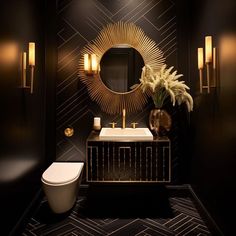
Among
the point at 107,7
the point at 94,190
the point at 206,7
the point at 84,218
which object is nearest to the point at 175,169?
the point at 94,190

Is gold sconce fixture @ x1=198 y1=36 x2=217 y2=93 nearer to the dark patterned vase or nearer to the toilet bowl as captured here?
the dark patterned vase

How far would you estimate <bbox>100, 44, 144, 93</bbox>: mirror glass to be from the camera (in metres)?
2.95

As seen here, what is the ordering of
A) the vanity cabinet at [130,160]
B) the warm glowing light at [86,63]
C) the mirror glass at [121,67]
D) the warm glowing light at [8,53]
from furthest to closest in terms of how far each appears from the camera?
the mirror glass at [121,67], the warm glowing light at [86,63], the vanity cabinet at [130,160], the warm glowing light at [8,53]

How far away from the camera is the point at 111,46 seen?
9.70 feet

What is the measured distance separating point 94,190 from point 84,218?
500 mm

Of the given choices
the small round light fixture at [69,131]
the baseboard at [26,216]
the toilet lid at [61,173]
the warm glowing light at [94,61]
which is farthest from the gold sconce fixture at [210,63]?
the baseboard at [26,216]

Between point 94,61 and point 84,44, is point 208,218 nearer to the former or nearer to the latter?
point 94,61

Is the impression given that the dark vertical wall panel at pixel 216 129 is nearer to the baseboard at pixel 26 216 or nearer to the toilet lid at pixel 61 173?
the toilet lid at pixel 61 173

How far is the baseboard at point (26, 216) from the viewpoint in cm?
201

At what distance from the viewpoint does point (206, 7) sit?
2.35 meters

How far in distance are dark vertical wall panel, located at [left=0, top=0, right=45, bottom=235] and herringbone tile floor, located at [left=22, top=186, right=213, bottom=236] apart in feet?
0.97

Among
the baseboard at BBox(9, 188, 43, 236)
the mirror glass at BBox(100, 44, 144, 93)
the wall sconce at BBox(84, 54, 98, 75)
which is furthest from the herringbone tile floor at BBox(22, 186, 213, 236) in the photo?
the wall sconce at BBox(84, 54, 98, 75)

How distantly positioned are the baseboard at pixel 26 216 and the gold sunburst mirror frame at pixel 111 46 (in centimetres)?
117

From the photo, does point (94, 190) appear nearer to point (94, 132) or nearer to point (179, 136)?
point (94, 132)
